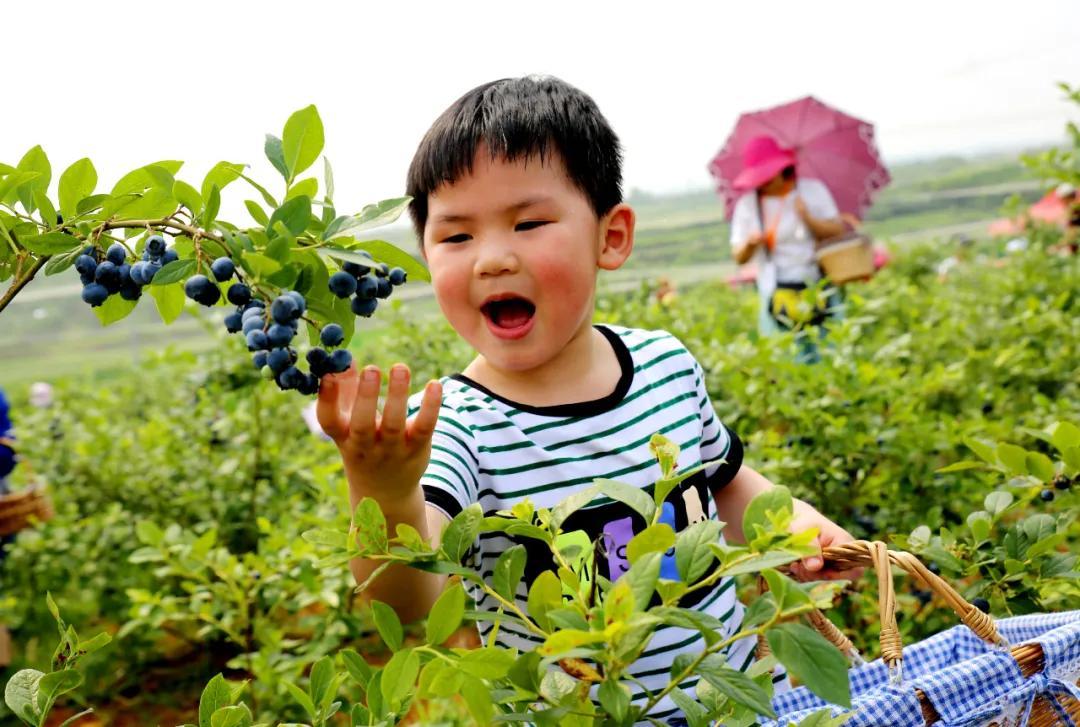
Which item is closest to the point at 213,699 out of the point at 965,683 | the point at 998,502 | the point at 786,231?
the point at 965,683

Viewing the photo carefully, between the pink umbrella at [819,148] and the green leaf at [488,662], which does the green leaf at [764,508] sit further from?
the pink umbrella at [819,148]

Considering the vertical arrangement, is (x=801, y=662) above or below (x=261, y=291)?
below

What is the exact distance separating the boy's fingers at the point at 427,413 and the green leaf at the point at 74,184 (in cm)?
34

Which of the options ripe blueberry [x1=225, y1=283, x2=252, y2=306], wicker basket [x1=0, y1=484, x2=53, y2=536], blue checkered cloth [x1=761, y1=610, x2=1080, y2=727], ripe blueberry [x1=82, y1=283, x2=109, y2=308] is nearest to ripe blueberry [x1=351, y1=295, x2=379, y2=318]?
ripe blueberry [x1=225, y1=283, x2=252, y2=306]

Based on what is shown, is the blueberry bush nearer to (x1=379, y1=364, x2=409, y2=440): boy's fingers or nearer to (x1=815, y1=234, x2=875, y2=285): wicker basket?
(x1=379, y1=364, x2=409, y2=440): boy's fingers

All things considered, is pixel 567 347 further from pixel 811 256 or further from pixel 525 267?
pixel 811 256

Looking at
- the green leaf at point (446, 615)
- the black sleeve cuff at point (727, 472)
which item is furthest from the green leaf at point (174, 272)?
the black sleeve cuff at point (727, 472)

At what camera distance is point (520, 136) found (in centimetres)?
125

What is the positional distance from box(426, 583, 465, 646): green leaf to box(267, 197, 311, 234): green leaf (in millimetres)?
308

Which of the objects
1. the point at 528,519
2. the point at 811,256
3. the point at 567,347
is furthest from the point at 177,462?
the point at 811,256

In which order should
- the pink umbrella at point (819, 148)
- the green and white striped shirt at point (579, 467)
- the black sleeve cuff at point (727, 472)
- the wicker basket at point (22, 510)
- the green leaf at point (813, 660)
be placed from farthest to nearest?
1. the pink umbrella at point (819, 148)
2. the wicker basket at point (22, 510)
3. the black sleeve cuff at point (727, 472)
4. the green and white striped shirt at point (579, 467)
5. the green leaf at point (813, 660)

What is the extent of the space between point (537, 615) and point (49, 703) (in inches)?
18.5

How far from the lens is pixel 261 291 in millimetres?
781

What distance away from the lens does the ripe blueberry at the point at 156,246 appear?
0.82 meters
